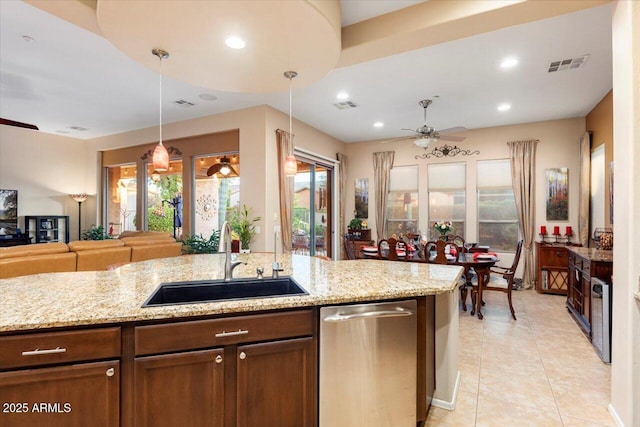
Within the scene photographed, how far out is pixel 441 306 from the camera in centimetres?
216

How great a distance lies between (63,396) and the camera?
1.33m

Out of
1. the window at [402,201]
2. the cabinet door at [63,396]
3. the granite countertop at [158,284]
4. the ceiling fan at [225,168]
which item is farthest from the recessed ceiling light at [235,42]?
the window at [402,201]

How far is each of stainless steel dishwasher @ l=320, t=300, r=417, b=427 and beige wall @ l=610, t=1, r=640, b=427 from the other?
1354mm

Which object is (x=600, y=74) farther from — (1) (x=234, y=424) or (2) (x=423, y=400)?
(1) (x=234, y=424)

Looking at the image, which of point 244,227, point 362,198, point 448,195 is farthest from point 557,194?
point 244,227

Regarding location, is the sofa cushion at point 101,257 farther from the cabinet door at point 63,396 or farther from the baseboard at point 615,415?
the baseboard at point 615,415

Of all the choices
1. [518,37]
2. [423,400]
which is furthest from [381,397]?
[518,37]

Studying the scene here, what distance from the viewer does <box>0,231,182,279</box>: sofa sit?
3.17 meters

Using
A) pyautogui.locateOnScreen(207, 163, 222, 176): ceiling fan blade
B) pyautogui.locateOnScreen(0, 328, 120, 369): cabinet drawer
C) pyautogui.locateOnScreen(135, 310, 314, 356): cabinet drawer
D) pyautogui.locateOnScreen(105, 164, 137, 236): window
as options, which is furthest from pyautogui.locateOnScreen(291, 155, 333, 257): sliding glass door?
pyautogui.locateOnScreen(0, 328, 120, 369): cabinet drawer

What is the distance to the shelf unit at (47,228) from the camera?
6613mm

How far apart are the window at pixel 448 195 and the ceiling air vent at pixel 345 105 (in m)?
2.78

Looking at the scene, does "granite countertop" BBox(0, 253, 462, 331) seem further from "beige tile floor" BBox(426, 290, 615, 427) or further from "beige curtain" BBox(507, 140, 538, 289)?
"beige curtain" BBox(507, 140, 538, 289)

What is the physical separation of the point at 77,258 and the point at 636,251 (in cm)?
520

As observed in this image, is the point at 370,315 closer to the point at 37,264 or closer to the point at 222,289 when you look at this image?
the point at 222,289
